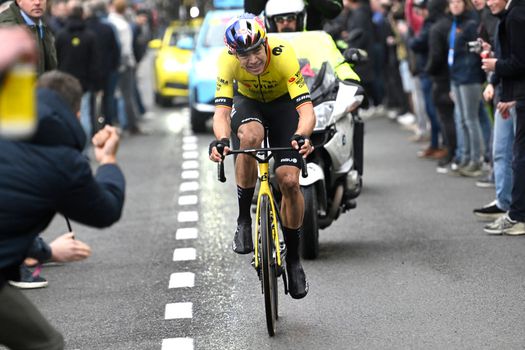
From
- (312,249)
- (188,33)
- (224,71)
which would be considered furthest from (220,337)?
(188,33)

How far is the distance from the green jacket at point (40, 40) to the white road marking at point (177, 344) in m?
3.60

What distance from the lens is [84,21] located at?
20219 mm

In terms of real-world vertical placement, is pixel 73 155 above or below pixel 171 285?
above

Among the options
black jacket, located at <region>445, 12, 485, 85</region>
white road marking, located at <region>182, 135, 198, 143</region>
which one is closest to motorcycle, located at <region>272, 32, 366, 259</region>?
black jacket, located at <region>445, 12, 485, 85</region>

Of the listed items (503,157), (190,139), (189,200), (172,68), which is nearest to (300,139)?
(503,157)

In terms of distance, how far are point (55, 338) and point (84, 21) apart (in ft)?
47.8

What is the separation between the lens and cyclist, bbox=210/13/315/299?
9164mm

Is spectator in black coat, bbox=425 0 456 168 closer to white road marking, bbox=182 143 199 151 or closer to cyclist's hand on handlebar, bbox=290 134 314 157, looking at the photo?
white road marking, bbox=182 143 199 151

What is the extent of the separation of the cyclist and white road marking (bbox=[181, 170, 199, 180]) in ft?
25.8

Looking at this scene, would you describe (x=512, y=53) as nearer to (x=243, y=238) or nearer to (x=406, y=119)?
(x=243, y=238)

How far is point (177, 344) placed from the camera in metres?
8.60

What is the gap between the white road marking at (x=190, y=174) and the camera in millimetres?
17703

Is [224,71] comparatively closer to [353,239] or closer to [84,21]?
[353,239]

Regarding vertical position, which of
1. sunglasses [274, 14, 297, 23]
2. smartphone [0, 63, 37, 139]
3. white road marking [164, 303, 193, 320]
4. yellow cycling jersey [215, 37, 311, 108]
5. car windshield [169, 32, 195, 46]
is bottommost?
car windshield [169, 32, 195, 46]
